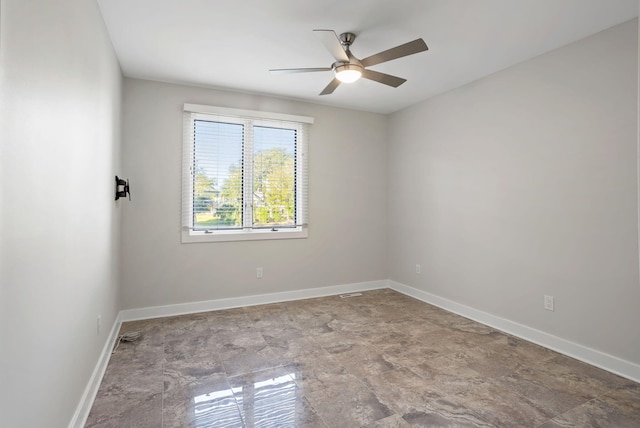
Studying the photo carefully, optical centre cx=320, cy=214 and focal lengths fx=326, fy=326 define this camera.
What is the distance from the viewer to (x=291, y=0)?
7.31 ft

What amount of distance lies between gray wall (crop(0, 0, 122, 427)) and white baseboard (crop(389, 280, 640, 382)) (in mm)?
3501

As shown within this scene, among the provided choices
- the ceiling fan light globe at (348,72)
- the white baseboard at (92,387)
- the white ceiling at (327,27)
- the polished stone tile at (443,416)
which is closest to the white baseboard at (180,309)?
the white baseboard at (92,387)

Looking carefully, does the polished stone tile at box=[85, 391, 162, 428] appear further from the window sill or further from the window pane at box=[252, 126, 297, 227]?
the window pane at box=[252, 126, 297, 227]

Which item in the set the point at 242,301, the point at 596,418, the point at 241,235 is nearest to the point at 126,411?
the point at 242,301

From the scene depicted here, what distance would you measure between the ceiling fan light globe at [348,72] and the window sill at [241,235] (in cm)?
217

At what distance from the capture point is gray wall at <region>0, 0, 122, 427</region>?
40.1 inches

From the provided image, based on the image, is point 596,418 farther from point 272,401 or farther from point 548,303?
point 272,401

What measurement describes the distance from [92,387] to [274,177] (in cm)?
281

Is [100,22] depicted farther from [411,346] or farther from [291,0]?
[411,346]

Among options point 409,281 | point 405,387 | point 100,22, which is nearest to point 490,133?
point 409,281

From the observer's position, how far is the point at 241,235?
4004 mm

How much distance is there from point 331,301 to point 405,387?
80.6 inches

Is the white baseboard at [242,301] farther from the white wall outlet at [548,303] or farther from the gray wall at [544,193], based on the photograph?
the white wall outlet at [548,303]

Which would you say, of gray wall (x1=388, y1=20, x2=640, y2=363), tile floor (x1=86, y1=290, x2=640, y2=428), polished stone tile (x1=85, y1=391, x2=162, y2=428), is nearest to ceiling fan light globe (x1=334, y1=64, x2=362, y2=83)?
gray wall (x1=388, y1=20, x2=640, y2=363)
